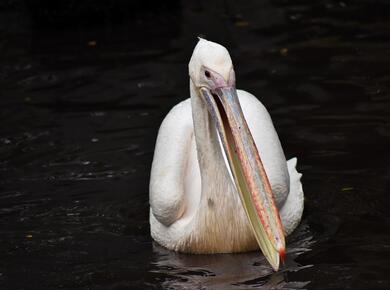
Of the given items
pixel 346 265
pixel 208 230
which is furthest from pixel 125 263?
pixel 346 265

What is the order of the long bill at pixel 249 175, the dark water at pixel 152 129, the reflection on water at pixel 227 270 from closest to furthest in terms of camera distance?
the long bill at pixel 249 175 < the reflection on water at pixel 227 270 < the dark water at pixel 152 129

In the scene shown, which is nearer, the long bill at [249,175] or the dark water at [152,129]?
the long bill at [249,175]

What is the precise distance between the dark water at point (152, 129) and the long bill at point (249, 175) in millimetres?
373

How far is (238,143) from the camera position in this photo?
195 inches

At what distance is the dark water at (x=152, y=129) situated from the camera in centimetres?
555

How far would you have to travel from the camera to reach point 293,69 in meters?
9.09

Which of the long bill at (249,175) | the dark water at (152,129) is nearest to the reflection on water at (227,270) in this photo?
the dark water at (152,129)

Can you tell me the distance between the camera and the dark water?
5.55 m

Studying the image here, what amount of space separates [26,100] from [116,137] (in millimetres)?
1499

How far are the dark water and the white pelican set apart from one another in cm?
13

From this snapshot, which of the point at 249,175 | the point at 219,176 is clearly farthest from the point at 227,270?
the point at 249,175

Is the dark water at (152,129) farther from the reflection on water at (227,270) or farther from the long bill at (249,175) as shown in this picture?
the long bill at (249,175)

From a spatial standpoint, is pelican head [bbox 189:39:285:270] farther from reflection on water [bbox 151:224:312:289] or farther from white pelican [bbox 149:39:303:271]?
reflection on water [bbox 151:224:312:289]

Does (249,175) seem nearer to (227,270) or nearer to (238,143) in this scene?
(238,143)
